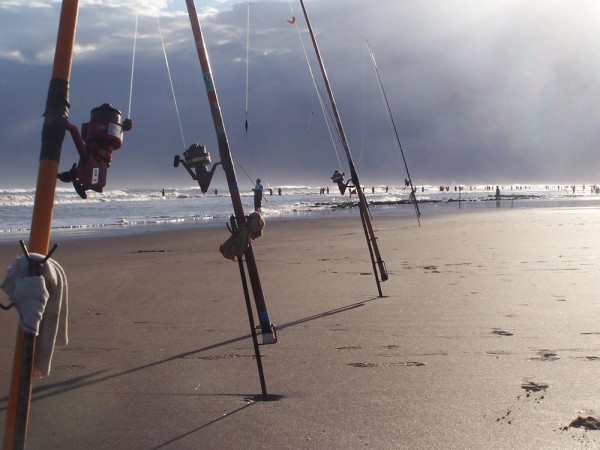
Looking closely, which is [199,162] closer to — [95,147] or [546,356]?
[95,147]

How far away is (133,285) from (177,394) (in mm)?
5195

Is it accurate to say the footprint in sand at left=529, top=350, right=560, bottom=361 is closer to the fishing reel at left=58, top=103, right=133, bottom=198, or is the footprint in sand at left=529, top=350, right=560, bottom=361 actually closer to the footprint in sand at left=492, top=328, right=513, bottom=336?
the footprint in sand at left=492, top=328, right=513, bottom=336

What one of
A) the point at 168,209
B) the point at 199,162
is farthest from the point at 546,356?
the point at 168,209

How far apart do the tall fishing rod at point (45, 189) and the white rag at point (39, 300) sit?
74 mm

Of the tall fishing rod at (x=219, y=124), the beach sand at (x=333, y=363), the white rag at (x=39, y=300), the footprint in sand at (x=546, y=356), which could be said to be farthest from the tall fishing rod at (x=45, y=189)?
the footprint in sand at (x=546, y=356)

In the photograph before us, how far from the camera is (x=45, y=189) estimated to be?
2420mm

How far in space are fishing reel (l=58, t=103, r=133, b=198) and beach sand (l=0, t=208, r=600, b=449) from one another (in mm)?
1496

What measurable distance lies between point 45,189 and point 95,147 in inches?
11.9

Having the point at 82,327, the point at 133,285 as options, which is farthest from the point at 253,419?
the point at 133,285

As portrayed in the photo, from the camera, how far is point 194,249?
1513 centimetres

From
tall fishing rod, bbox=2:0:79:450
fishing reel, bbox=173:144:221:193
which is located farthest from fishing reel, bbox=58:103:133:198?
fishing reel, bbox=173:144:221:193

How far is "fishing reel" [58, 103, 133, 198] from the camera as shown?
2.59 m

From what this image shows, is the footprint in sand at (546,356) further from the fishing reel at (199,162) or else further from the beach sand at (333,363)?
the fishing reel at (199,162)

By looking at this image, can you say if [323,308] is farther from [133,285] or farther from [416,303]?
[133,285]
